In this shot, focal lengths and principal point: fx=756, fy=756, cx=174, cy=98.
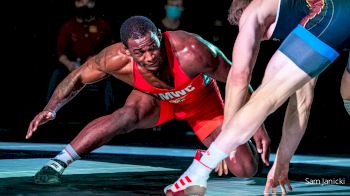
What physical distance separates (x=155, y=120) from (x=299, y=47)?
1.71 m

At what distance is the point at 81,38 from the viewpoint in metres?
7.81

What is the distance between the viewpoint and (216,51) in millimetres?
3936

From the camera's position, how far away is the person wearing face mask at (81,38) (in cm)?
779

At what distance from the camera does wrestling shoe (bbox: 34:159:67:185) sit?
3838mm

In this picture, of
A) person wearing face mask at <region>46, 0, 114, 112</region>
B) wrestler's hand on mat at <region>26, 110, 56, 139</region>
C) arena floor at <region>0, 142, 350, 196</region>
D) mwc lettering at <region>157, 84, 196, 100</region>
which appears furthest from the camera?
person wearing face mask at <region>46, 0, 114, 112</region>

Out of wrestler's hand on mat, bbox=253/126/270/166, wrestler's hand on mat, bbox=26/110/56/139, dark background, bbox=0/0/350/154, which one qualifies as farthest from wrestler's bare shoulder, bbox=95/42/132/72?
dark background, bbox=0/0/350/154

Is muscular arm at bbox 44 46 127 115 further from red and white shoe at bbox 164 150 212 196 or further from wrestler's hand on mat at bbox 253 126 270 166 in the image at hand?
red and white shoe at bbox 164 150 212 196

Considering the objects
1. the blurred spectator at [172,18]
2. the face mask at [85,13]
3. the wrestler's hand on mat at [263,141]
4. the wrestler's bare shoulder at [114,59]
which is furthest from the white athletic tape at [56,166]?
the face mask at [85,13]

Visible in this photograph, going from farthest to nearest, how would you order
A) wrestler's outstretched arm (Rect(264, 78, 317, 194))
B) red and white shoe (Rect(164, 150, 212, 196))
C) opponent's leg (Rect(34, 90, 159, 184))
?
opponent's leg (Rect(34, 90, 159, 184)), wrestler's outstretched arm (Rect(264, 78, 317, 194)), red and white shoe (Rect(164, 150, 212, 196))

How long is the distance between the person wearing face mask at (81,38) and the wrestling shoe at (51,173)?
3.82 meters

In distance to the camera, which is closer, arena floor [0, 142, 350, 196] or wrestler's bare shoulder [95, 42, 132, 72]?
arena floor [0, 142, 350, 196]

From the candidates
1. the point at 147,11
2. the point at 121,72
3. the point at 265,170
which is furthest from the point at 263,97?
the point at 147,11

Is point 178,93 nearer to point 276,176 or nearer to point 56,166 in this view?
point 56,166

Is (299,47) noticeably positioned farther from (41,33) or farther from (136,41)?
(41,33)
